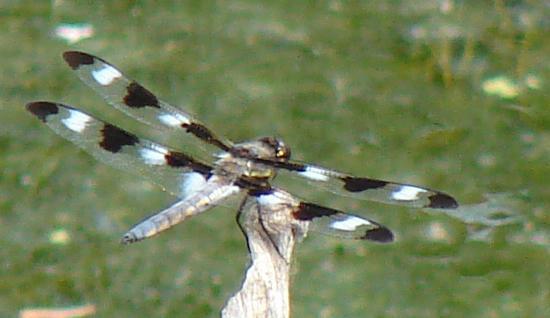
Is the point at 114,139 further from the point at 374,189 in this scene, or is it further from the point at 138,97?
the point at 374,189

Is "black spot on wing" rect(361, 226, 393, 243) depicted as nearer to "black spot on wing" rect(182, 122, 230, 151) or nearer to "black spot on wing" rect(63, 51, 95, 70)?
"black spot on wing" rect(182, 122, 230, 151)

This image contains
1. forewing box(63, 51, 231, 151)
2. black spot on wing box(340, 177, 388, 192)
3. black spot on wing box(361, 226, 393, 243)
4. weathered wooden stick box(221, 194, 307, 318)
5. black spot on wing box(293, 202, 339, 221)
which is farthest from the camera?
forewing box(63, 51, 231, 151)

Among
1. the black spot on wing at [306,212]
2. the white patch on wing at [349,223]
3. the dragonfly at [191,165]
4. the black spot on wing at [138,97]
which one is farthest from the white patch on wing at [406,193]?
the black spot on wing at [138,97]

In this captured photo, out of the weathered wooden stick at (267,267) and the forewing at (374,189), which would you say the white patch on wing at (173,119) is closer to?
the forewing at (374,189)

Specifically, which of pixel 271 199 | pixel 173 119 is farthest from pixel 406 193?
pixel 173 119

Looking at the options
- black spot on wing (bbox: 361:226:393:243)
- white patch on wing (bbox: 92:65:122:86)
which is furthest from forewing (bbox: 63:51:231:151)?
black spot on wing (bbox: 361:226:393:243)
